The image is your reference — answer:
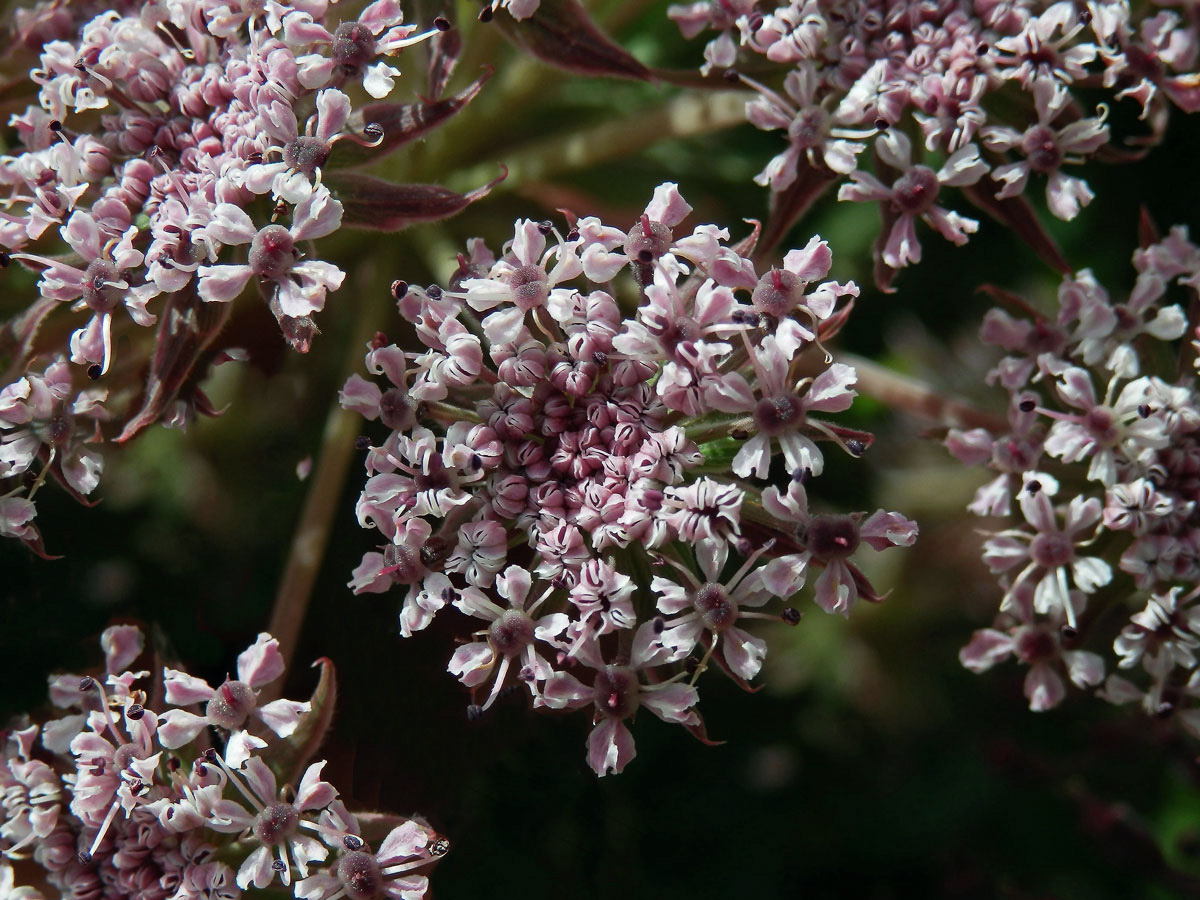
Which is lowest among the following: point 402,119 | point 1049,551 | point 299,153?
point 1049,551

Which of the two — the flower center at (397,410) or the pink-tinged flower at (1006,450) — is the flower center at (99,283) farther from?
the pink-tinged flower at (1006,450)

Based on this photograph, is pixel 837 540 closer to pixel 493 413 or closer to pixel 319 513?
pixel 493 413

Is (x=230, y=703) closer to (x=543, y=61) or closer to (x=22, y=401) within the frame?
(x=22, y=401)

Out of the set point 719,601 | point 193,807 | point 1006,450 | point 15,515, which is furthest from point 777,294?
point 15,515

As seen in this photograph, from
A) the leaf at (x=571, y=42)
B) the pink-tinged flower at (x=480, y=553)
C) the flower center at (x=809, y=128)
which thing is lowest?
the pink-tinged flower at (x=480, y=553)

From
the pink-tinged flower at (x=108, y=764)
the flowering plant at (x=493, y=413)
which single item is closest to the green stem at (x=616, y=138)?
the flowering plant at (x=493, y=413)
